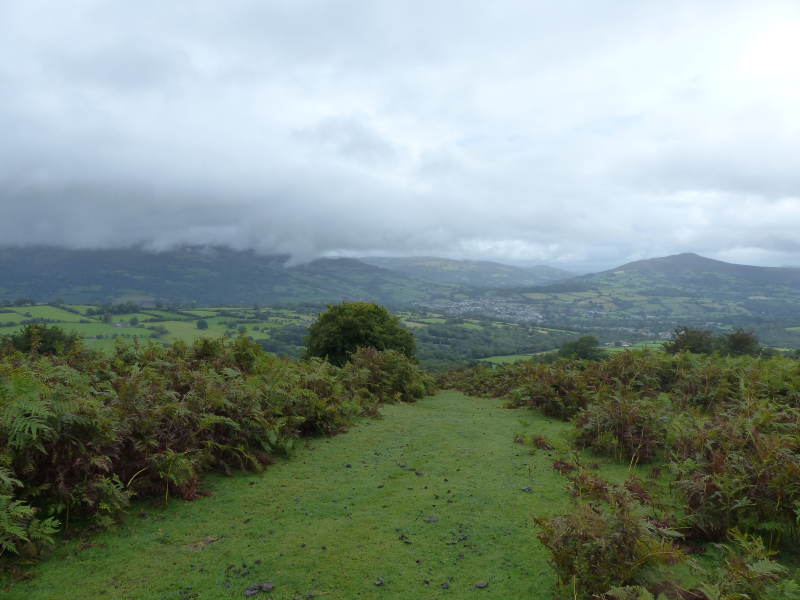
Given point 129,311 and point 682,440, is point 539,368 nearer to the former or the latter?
point 682,440

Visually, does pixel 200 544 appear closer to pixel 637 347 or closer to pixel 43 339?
pixel 43 339

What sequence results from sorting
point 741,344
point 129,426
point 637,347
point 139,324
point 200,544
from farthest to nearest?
point 139,324
point 637,347
point 741,344
point 129,426
point 200,544

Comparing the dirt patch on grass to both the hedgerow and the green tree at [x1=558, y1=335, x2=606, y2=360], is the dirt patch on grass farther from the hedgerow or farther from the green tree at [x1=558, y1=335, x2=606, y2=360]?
the green tree at [x1=558, y1=335, x2=606, y2=360]

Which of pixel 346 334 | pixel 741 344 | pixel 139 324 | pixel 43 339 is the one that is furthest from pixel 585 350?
pixel 139 324

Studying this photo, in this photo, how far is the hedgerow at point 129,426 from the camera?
520 centimetres

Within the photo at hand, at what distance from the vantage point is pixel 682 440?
7184 mm

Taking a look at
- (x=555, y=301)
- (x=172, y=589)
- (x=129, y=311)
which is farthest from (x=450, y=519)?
(x=555, y=301)

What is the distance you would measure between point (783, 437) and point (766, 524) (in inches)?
71.9

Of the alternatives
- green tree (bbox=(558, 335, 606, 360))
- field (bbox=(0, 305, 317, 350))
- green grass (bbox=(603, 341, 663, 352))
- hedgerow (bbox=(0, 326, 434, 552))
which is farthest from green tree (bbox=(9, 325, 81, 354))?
field (bbox=(0, 305, 317, 350))

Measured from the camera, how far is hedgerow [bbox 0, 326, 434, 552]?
520 cm

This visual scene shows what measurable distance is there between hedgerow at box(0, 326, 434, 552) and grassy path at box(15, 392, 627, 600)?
47 cm

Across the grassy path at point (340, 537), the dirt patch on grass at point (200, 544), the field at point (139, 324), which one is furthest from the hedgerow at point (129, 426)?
the field at point (139, 324)

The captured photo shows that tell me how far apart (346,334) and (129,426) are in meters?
18.1

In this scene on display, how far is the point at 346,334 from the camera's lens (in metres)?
24.5
